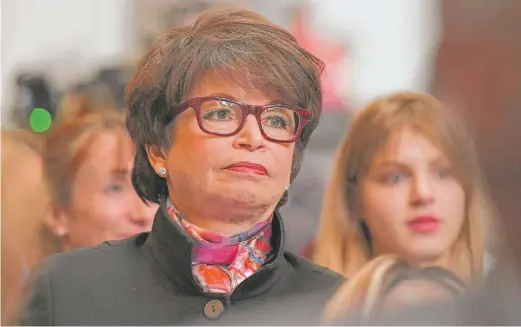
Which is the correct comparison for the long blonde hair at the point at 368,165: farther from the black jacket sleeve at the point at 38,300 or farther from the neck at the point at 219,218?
the black jacket sleeve at the point at 38,300

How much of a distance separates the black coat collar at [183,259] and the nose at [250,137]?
5.3 inches

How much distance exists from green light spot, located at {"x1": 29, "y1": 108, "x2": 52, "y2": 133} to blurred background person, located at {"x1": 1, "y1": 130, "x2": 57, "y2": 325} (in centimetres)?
Answer: 1

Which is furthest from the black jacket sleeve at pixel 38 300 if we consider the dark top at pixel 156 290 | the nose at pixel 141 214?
the nose at pixel 141 214

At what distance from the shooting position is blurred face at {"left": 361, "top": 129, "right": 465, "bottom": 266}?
3.37 feet

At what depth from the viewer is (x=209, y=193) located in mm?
967

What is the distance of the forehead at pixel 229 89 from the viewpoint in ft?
3.18

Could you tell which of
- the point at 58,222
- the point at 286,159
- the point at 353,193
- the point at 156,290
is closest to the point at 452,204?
the point at 353,193

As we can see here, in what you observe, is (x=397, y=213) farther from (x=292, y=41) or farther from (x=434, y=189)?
(x=292, y=41)

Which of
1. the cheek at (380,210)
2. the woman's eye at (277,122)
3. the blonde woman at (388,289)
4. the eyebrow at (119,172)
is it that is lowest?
the blonde woman at (388,289)

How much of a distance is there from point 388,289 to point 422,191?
6.3 inches

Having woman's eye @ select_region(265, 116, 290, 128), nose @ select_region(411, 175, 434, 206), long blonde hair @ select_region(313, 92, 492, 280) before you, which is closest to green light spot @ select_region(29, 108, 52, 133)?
woman's eye @ select_region(265, 116, 290, 128)

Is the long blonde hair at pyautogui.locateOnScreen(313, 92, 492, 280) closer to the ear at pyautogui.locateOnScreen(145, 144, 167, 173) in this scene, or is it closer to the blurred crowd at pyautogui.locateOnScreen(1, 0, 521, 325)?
the blurred crowd at pyautogui.locateOnScreen(1, 0, 521, 325)

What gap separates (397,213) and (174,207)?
0.34 m

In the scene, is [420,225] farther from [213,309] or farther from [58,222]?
[58,222]
